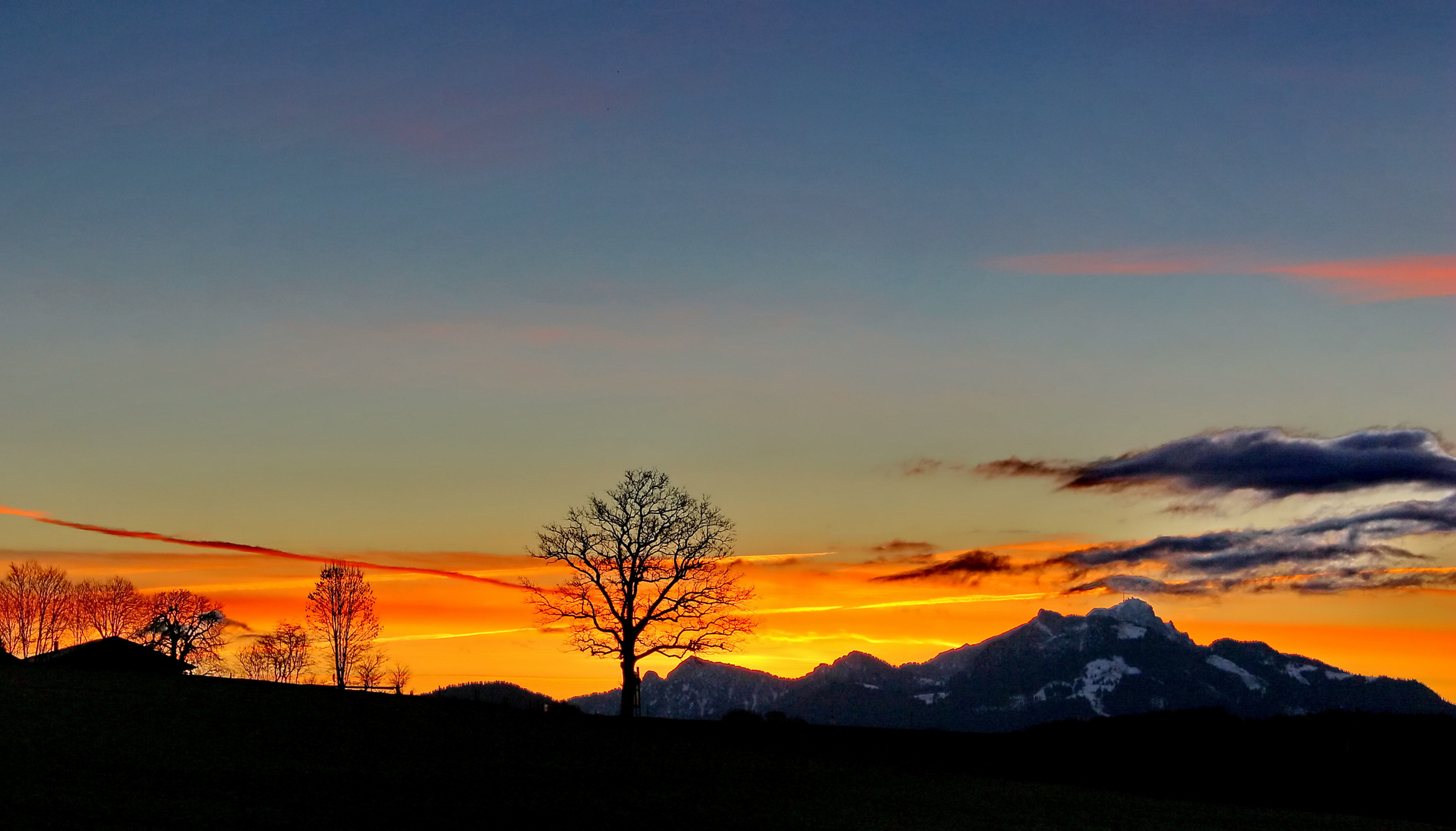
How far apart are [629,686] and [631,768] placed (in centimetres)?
2524

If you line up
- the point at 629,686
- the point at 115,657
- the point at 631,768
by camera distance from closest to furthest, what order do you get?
the point at 631,768 < the point at 629,686 < the point at 115,657

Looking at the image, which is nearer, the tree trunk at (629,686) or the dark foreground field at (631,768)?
the dark foreground field at (631,768)

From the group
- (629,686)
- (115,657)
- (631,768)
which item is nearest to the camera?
(631,768)

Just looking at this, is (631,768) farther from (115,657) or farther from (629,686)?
(115,657)

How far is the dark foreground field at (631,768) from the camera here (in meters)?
39.4

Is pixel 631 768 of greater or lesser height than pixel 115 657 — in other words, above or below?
below

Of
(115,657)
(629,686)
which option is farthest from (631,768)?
(115,657)

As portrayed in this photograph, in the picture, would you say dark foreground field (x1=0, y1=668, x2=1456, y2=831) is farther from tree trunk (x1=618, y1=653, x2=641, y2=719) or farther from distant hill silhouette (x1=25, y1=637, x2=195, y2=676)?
distant hill silhouette (x1=25, y1=637, x2=195, y2=676)

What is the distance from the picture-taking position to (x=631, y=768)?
176 feet

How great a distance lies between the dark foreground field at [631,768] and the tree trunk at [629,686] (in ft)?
25.9

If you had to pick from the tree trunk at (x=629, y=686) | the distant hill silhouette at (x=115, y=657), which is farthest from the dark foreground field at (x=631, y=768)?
the distant hill silhouette at (x=115, y=657)

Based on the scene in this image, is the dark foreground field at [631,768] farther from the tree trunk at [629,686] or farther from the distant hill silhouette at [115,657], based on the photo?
the distant hill silhouette at [115,657]

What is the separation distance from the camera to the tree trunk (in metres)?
78.1

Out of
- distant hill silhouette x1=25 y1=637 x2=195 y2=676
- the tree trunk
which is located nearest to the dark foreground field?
the tree trunk
